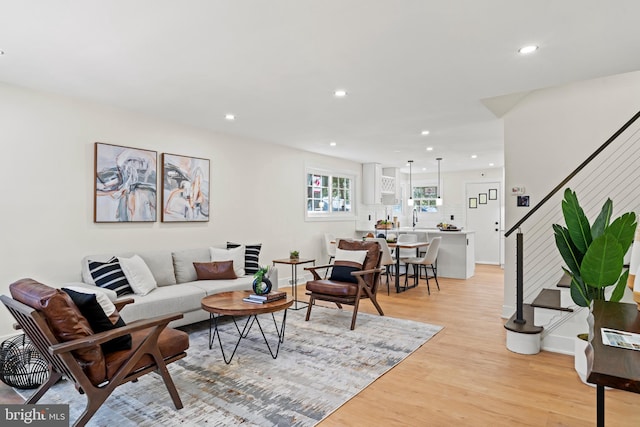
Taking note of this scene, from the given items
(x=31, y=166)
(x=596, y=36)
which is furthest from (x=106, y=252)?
(x=596, y=36)

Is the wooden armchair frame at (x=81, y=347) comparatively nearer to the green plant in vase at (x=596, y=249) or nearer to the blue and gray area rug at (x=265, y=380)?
the blue and gray area rug at (x=265, y=380)

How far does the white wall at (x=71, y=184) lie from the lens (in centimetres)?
346

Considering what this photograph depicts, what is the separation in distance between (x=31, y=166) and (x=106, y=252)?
112cm

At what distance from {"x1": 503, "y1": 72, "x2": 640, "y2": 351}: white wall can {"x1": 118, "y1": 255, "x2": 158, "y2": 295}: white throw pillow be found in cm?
397

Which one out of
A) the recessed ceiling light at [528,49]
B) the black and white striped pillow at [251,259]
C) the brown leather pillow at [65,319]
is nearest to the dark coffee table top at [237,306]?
the brown leather pillow at [65,319]

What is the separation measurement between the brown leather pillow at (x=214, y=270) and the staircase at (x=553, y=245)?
309 cm

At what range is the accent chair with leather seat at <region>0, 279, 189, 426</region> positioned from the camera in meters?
1.96

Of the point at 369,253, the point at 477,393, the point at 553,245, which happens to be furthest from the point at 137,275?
the point at 553,245

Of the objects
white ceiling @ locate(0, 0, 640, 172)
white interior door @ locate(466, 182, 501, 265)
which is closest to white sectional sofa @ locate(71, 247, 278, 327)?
white ceiling @ locate(0, 0, 640, 172)

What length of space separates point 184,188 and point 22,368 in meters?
2.72

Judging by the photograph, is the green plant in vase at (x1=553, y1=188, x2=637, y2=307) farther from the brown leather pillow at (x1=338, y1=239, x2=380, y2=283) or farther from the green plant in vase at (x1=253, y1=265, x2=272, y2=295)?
the green plant in vase at (x1=253, y1=265, x2=272, y2=295)

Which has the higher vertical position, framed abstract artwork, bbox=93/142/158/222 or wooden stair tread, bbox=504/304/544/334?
framed abstract artwork, bbox=93/142/158/222

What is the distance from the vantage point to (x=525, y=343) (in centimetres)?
336

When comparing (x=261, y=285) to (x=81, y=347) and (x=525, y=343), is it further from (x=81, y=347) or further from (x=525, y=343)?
(x=525, y=343)
